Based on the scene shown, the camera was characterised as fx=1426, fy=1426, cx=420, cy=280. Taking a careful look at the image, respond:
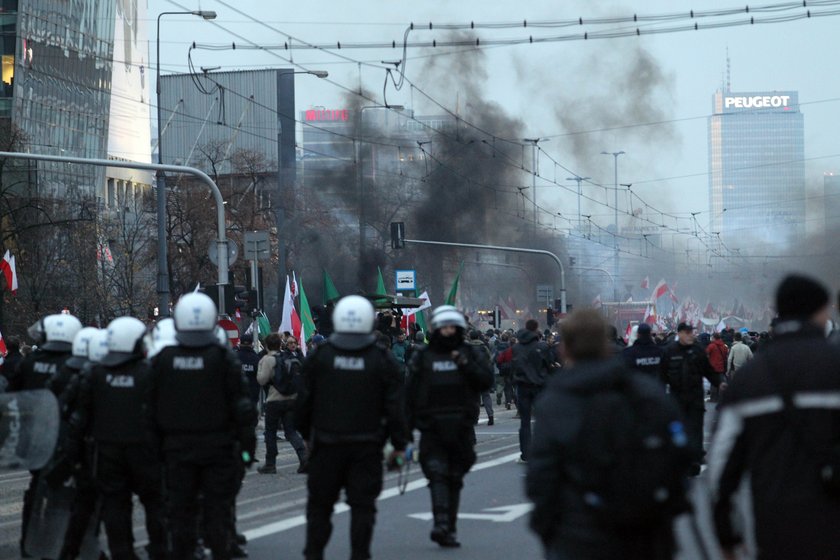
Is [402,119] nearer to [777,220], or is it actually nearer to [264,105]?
[264,105]

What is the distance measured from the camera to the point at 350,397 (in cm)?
777

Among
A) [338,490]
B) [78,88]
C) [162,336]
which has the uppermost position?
[78,88]

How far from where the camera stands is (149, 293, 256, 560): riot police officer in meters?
7.55

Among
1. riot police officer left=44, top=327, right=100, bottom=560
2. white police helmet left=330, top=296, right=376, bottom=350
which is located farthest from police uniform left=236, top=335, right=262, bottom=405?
white police helmet left=330, top=296, right=376, bottom=350

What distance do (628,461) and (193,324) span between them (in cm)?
365

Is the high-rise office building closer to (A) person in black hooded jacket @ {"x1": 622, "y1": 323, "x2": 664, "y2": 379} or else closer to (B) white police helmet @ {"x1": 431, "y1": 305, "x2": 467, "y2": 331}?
(A) person in black hooded jacket @ {"x1": 622, "y1": 323, "x2": 664, "y2": 379}

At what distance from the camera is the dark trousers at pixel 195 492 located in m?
7.55

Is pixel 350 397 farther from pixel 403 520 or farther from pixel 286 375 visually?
pixel 286 375

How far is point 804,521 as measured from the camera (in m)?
4.63

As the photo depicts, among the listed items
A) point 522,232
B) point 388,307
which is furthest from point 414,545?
point 522,232

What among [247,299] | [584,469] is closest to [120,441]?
[584,469]

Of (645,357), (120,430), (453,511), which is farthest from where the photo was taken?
(645,357)

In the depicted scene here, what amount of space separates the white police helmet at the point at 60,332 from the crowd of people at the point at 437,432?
0.01m

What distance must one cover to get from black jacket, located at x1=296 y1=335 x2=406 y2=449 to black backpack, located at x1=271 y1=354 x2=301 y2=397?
7382mm
